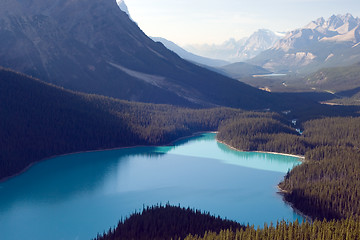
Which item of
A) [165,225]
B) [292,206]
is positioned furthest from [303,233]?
[292,206]

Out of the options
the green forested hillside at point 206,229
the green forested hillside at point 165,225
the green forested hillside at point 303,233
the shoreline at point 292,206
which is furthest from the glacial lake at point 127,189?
the green forested hillside at point 303,233

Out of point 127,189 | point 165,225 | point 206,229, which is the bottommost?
point 165,225

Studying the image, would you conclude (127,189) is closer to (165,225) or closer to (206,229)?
(165,225)

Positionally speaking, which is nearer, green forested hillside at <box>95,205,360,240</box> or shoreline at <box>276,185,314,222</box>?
green forested hillside at <box>95,205,360,240</box>

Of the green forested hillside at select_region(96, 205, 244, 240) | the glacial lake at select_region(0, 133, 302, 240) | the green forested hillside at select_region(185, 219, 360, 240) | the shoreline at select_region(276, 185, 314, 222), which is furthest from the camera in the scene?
the shoreline at select_region(276, 185, 314, 222)

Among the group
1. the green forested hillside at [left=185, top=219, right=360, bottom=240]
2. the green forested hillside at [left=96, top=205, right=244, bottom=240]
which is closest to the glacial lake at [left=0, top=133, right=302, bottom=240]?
the green forested hillside at [left=96, top=205, right=244, bottom=240]

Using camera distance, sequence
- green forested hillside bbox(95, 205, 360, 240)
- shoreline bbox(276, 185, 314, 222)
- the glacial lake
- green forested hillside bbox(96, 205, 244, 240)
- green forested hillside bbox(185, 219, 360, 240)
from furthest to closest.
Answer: shoreline bbox(276, 185, 314, 222)
the glacial lake
green forested hillside bbox(96, 205, 244, 240)
green forested hillside bbox(95, 205, 360, 240)
green forested hillside bbox(185, 219, 360, 240)

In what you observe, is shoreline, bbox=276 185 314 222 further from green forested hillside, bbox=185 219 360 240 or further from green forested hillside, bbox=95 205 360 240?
green forested hillside, bbox=185 219 360 240

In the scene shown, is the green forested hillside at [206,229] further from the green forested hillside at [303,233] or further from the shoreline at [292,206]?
the shoreline at [292,206]
